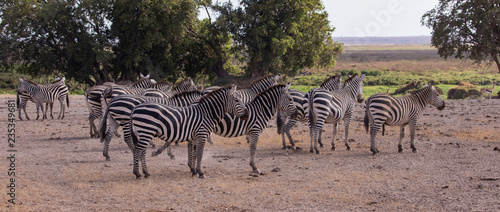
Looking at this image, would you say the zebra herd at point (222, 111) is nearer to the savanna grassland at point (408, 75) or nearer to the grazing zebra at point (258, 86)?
the grazing zebra at point (258, 86)

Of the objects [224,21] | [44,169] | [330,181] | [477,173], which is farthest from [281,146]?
[224,21]

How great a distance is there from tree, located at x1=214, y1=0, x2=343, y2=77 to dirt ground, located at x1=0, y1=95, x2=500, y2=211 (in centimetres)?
1300

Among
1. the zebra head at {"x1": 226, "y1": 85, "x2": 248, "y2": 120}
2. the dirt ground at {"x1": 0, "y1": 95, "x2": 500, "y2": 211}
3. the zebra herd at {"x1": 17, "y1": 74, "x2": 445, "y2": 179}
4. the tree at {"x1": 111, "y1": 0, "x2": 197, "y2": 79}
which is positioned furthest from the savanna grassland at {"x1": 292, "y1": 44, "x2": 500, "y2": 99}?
the zebra head at {"x1": 226, "y1": 85, "x2": 248, "y2": 120}

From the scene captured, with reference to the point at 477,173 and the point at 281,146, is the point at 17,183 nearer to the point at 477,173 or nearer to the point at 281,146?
the point at 281,146

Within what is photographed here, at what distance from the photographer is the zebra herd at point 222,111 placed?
28.0 ft

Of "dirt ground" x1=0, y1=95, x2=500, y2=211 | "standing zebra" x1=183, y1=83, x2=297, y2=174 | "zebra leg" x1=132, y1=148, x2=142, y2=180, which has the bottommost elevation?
"dirt ground" x1=0, y1=95, x2=500, y2=211

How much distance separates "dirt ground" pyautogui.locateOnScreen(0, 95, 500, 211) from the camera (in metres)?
7.28

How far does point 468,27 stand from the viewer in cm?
2361

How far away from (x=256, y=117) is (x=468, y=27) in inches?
719

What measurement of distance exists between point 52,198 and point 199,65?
890 inches

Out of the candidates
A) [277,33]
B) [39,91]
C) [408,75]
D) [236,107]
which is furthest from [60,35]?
[408,75]

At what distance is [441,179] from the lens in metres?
8.84

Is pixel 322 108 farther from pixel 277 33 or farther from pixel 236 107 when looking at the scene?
pixel 277 33

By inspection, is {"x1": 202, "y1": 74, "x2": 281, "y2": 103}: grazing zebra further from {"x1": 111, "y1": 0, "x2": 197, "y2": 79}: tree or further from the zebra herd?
{"x1": 111, "y1": 0, "x2": 197, "y2": 79}: tree
